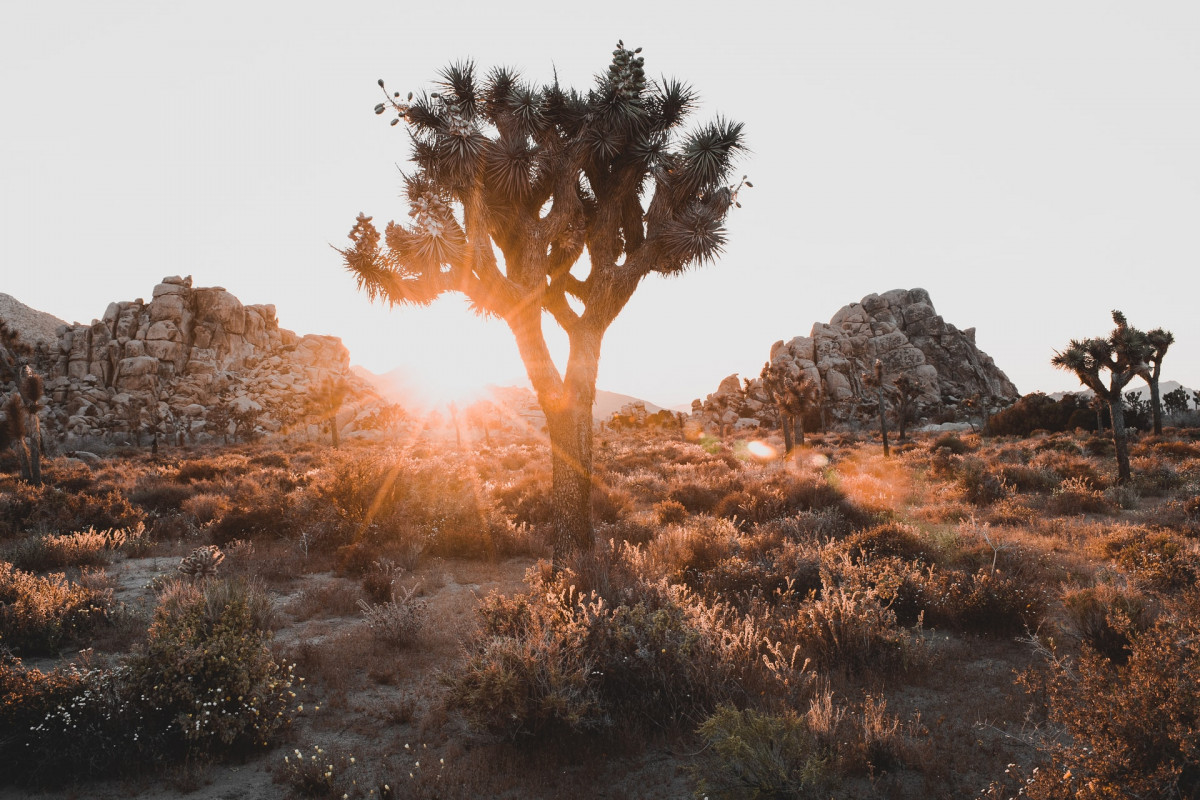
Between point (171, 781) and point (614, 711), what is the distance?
10.8 ft

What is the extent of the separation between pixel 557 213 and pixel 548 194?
830 millimetres

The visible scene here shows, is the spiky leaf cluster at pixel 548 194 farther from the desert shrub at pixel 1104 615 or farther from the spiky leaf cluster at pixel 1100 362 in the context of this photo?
the spiky leaf cluster at pixel 1100 362

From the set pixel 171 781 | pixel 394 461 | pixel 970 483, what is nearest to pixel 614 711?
pixel 171 781

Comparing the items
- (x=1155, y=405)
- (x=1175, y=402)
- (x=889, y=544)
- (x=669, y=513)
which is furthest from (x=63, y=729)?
(x=1175, y=402)

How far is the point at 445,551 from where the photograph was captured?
1037 cm

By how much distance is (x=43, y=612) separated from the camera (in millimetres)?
6117

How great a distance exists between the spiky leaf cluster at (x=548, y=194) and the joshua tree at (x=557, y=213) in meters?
0.02

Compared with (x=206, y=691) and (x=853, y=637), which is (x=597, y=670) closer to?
(x=853, y=637)

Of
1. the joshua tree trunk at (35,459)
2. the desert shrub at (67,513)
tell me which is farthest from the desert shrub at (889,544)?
the joshua tree trunk at (35,459)

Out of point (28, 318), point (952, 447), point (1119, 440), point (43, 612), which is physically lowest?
point (43, 612)

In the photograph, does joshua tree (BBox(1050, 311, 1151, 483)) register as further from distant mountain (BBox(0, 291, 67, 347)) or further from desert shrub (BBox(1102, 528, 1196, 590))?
distant mountain (BBox(0, 291, 67, 347))

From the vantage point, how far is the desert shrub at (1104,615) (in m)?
5.12

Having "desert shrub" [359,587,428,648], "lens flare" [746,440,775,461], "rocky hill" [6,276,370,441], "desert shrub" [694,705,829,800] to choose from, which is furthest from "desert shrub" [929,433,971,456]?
"rocky hill" [6,276,370,441]

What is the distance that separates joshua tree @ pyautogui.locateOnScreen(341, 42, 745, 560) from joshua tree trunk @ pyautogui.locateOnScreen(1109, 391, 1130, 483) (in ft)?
43.5
